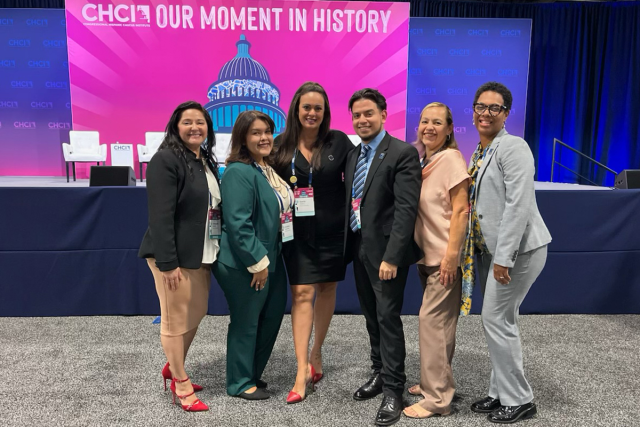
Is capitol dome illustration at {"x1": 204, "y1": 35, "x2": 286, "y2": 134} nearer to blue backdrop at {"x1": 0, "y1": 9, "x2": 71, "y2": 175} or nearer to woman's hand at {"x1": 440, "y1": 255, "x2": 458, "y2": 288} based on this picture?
blue backdrop at {"x1": 0, "y1": 9, "x2": 71, "y2": 175}

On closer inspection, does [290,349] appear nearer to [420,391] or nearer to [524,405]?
[420,391]

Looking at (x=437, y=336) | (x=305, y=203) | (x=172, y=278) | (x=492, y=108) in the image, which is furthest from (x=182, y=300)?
(x=492, y=108)

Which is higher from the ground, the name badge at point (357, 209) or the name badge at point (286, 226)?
the name badge at point (357, 209)

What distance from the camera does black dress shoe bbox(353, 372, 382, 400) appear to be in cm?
216

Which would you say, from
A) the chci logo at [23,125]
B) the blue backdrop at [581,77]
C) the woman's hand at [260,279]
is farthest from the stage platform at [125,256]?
the blue backdrop at [581,77]

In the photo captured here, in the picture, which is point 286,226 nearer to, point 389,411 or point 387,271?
point 387,271

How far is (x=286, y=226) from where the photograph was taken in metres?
2.09

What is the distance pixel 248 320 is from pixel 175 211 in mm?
638

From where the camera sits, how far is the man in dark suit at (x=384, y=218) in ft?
6.20

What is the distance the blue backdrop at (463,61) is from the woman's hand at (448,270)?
7.36m

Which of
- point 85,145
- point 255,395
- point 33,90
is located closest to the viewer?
point 255,395

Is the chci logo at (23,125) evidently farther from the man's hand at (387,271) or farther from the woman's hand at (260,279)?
the man's hand at (387,271)

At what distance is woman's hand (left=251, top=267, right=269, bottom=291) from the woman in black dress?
0.19m

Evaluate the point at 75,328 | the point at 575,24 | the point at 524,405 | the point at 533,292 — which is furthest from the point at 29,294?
the point at 575,24
